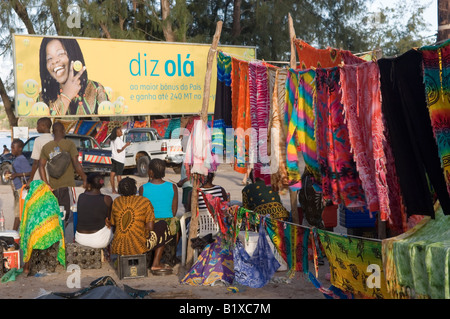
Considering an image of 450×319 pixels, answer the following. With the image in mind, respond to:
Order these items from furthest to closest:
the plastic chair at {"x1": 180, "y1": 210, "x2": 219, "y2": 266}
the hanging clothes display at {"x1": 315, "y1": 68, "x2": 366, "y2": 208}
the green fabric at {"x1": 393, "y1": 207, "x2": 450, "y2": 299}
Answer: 1. the plastic chair at {"x1": 180, "y1": 210, "x2": 219, "y2": 266}
2. the hanging clothes display at {"x1": 315, "y1": 68, "x2": 366, "y2": 208}
3. the green fabric at {"x1": 393, "y1": 207, "x2": 450, "y2": 299}

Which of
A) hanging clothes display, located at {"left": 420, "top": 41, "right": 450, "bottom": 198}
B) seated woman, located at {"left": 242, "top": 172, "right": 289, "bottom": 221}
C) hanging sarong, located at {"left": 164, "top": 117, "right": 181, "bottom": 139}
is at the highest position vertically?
hanging sarong, located at {"left": 164, "top": 117, "right": 181, "bottom": 139}

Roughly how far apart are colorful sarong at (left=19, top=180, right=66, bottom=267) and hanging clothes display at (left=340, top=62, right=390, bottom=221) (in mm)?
4082

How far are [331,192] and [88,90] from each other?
18375mm

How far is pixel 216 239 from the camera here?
25.0 ft

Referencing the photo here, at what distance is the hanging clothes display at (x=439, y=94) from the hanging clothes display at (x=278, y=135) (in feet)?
7.18

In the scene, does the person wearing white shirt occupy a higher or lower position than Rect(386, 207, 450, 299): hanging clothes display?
higher

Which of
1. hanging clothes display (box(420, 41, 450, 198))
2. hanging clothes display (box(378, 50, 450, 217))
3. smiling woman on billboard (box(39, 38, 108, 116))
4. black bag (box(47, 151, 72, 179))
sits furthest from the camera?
smiling woman on billboard (box(39, 38, 108, 116))

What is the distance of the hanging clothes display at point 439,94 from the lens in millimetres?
4422

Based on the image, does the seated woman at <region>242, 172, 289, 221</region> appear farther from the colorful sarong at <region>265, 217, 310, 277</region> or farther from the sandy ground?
the colorful sarong at <region>265, 217, 310, 277</region>

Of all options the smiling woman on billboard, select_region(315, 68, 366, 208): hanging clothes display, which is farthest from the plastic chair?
the smiling woman on billboard

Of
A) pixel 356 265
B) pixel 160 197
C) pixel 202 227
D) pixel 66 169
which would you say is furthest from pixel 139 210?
pixel 356 265

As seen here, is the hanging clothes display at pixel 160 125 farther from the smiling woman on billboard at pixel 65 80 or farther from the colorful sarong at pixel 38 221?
the colorful sarong at pixel 38 221

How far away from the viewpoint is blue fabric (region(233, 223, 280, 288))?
21.9 feet

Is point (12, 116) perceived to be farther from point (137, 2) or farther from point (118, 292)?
point (118, 292)
